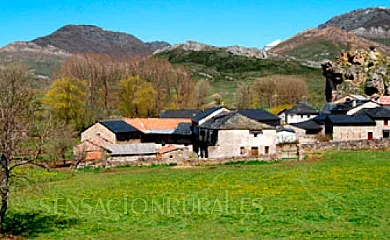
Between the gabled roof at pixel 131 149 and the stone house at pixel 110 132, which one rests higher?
the stone house at pixel 110 132

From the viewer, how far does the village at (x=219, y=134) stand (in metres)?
55.6

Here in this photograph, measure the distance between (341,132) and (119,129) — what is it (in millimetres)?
28106

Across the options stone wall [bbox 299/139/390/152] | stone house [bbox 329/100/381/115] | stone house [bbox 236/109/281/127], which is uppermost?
stone house [bbox 329/100/381/115]

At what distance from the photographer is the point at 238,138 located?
55656mm

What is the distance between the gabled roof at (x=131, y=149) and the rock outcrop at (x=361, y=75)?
53.0 metres

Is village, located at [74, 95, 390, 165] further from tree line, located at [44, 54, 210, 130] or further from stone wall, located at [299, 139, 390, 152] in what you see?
tree line, located at [44, 54, 210, 130]

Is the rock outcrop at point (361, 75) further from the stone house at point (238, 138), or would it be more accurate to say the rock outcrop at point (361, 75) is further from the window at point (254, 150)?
the window at point (254, 150)

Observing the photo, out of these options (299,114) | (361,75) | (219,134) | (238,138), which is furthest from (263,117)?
(361,75)

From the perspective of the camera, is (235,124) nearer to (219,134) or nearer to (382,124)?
(219,134)

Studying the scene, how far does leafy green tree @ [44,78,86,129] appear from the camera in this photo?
3091 inches

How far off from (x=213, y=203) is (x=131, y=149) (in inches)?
1129

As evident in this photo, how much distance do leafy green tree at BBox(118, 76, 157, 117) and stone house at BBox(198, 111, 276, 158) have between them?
3509 centimetres

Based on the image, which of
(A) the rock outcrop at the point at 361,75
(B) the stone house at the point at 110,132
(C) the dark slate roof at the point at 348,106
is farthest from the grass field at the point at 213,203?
(A) the rock outcrop at the point at 361,75

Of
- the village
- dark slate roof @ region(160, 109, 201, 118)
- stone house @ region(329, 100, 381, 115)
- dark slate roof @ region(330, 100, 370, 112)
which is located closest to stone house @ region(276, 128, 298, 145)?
the village
